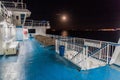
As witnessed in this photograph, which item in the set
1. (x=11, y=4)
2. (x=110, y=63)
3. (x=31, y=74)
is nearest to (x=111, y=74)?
(x=110, y=63)

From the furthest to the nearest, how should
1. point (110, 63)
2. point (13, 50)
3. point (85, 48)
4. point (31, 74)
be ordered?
1. point (13, 50)
2. point (110, 63)
3. point (85, 48)
4. point (31, 74)

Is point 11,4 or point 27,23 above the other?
point 11,4

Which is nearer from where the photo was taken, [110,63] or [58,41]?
[110,63]

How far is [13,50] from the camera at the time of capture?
977 cm

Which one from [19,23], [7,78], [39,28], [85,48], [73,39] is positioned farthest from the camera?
[39,28]

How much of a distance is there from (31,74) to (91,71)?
223 centimetres

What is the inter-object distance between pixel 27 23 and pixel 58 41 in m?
18.8

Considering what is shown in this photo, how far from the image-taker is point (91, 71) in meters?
5.89

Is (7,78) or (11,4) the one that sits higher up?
(11,4)

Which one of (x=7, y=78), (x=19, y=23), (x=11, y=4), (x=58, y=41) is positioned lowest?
(x=7, y=78)

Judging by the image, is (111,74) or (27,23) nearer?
(111,74)

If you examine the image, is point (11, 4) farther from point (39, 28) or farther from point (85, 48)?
point (85, 48)

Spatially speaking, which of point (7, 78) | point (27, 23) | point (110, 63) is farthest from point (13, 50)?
point (27, 23)

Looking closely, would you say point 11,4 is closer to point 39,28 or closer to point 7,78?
point 39,28
